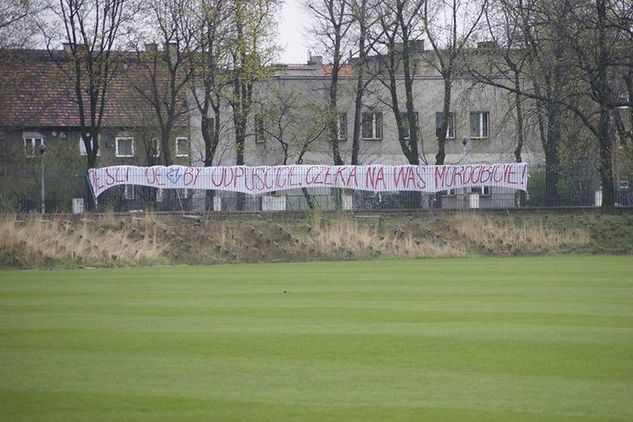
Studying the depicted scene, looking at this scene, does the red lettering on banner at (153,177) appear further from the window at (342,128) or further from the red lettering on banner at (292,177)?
the window at (342,128)

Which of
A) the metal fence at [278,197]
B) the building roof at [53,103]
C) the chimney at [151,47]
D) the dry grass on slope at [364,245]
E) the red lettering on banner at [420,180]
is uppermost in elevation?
the chimney at [151,47]

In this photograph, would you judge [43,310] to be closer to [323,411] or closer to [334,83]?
[323,411]

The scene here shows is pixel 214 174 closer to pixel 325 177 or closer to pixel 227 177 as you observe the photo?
pixel 227 177

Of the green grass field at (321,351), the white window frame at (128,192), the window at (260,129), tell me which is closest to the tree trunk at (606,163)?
the white window frame at (128,192)

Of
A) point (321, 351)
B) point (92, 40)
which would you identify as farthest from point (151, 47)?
point (321, 351)

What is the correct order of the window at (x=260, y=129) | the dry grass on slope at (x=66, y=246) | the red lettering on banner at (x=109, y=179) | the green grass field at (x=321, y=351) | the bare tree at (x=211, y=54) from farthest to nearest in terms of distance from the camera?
the window at (x=260, y=129) → the bare tree at (x=211, y=54) → the red lettering on banner at (x=109, y=179) → the dry grass on slope at (x=66, y=246) → the green grass field at (x=321, y=351)

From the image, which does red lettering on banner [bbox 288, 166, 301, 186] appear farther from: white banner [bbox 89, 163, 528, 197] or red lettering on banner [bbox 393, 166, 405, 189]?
red lettering on banner [bbox 393, 166, 405, 189]

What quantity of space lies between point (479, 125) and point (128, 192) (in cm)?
2987

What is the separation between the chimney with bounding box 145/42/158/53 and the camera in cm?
5428

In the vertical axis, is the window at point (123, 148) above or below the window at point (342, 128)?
below

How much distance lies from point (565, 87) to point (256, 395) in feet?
115

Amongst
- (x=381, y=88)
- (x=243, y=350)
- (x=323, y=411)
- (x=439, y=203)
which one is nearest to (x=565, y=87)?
(x=439, y=203)

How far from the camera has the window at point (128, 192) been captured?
44219 millimetres

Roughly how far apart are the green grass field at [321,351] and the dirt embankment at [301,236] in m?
9.91
